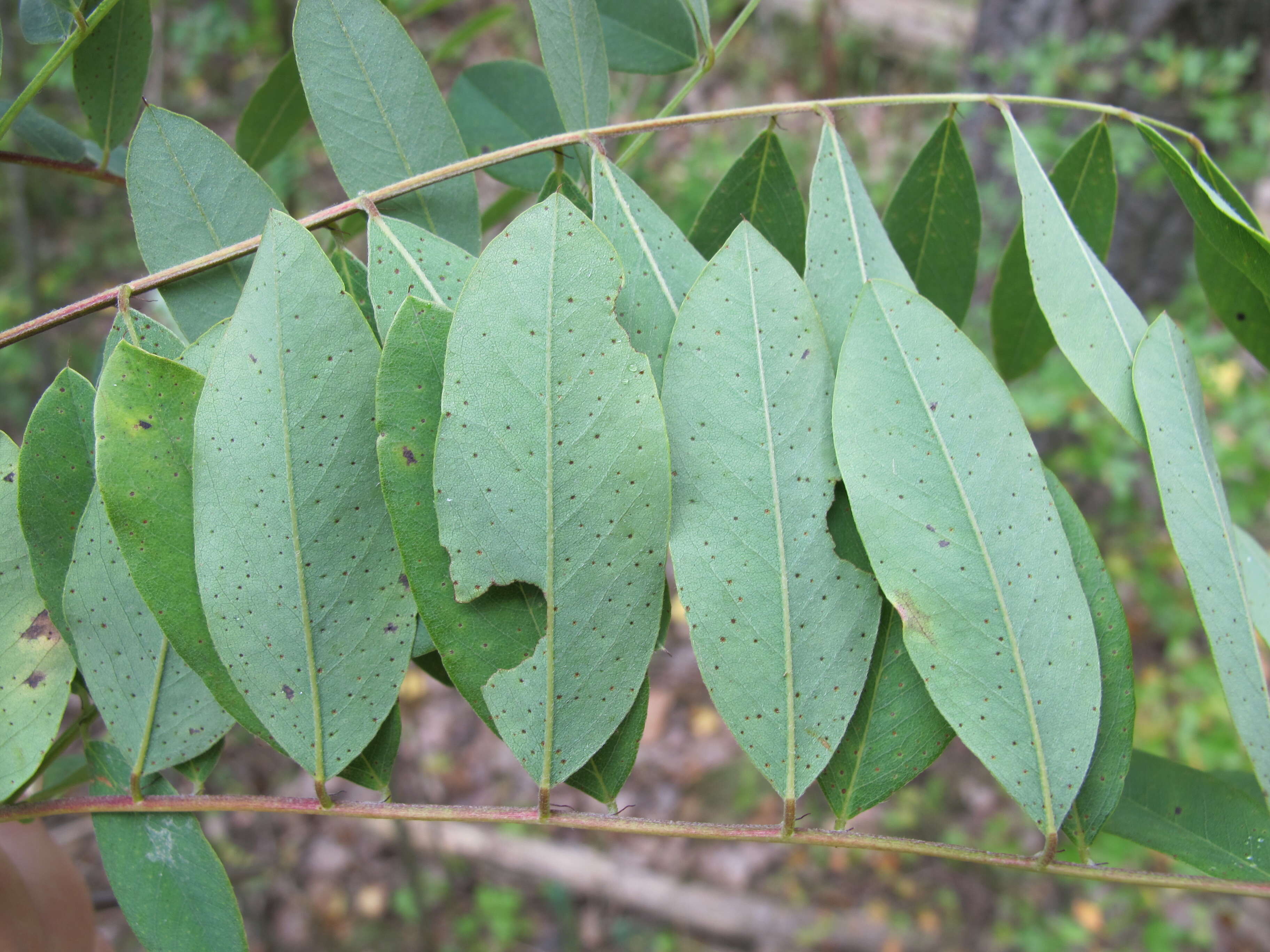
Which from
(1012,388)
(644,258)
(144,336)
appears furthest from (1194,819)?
(1012,388)

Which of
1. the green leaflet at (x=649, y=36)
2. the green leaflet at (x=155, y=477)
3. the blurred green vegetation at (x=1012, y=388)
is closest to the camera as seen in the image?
the green leaflet at (x=155, y=477)

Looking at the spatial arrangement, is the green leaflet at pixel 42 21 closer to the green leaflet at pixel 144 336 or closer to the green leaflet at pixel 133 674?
the green leaflet at pixel 144 336

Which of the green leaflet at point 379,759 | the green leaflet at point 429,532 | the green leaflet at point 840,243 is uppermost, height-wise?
the green leaflet at point 840,243

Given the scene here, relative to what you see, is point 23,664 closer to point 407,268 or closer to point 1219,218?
point 407,268

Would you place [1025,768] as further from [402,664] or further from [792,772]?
[402,664]

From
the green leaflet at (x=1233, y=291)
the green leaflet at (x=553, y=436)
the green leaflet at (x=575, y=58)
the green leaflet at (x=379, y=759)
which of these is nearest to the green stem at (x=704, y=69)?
the green leaflet at (x=575, y=58)

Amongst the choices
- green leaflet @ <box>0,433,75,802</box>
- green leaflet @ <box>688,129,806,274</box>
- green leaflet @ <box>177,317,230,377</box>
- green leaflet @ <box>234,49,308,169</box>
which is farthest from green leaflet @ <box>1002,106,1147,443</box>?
green leaflet @ <box>0,433,75,802</box>

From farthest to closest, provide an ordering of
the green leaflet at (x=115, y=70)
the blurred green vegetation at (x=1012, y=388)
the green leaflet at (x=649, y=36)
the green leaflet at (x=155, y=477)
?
the blurred green vegetation at (x=1012, y=388) → the green leaflet at (x=649, y=36) → the green leaflet at (x=115, y=70) → the green leaflet at (x=155, y=477)
